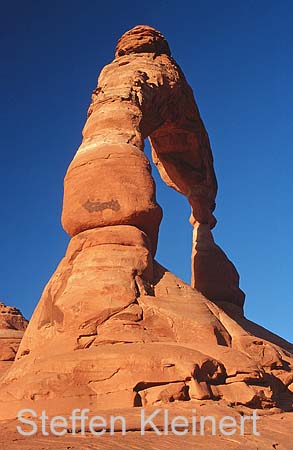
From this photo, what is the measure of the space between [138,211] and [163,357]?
3457 mm

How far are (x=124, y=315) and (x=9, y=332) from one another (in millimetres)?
9507

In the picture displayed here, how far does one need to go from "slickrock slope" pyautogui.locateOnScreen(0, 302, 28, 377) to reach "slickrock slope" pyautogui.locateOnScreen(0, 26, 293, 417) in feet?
18.8

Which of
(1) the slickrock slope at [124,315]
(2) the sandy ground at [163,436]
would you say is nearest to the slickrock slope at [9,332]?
(1) the slickrock slope at [124,315]

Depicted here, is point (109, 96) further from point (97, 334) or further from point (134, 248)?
point (97, 334)

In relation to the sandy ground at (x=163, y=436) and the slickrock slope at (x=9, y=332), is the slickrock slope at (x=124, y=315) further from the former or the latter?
the slickrock slope at (x=9, y=332)

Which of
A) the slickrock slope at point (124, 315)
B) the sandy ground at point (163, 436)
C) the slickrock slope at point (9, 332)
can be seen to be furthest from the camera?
the slickrock slope at point (9, 332)

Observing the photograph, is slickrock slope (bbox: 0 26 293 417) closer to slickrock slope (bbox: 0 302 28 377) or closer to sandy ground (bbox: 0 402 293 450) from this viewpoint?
sandy ground (bbox: 0 402 293 450)

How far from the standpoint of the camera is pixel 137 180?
989 centimetres

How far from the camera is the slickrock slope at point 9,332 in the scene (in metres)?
15.2

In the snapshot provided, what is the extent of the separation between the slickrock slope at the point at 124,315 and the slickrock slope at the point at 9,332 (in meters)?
5.74

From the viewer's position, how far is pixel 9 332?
16.3m

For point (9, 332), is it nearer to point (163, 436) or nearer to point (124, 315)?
point (124, 315)

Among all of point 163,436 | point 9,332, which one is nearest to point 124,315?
point 163,436

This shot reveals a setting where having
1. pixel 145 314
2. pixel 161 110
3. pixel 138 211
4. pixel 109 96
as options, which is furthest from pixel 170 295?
pixel 161 110
